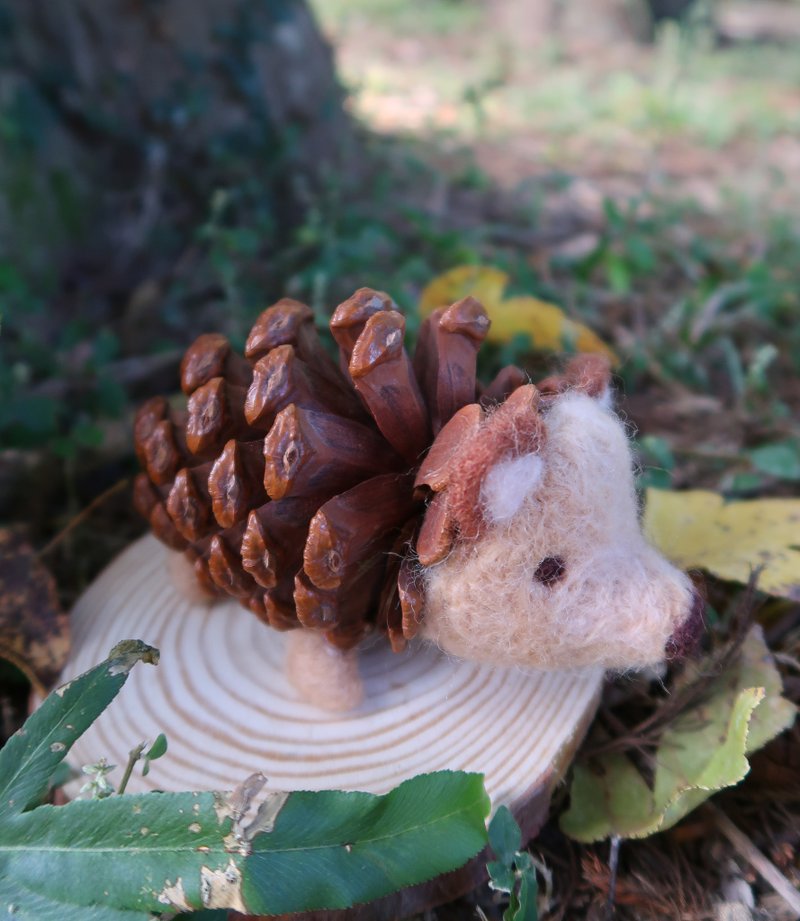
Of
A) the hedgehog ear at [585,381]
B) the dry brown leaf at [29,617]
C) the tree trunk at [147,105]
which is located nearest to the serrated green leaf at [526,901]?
the hedgehog ear at [585,381]

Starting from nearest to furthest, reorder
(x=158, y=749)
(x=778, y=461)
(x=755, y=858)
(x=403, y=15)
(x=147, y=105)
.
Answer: (x=158, y=749), (x=755, y=858), (x=778, y=461), (x=147, y=105), (x=403, y=15)

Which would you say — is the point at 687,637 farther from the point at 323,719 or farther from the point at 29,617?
the point at 29,617

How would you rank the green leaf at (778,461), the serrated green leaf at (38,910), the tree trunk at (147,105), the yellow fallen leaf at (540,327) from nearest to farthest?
the serrated green leaf at (38,910), the green leaf at (778,461), the yellow fallen leaf at (540,327), the tree trunk at (147,105)

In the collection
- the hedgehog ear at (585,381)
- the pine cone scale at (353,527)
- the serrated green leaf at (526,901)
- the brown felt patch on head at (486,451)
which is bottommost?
the serrated green leaf at (526,901)

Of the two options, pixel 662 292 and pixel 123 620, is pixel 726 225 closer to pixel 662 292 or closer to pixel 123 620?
pixel 662 292

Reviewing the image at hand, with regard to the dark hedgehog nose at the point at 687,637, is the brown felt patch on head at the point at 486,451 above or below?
above

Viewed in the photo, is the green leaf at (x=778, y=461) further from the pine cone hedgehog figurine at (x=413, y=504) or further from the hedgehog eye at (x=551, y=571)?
the hedgehog eye at (x=551, y=571)

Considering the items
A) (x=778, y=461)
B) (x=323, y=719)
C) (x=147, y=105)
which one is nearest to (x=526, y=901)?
(x=323, y=719)

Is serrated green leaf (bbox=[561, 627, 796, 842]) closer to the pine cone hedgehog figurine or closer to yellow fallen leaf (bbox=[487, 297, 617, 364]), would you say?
the pine cone hedgehog figurine
